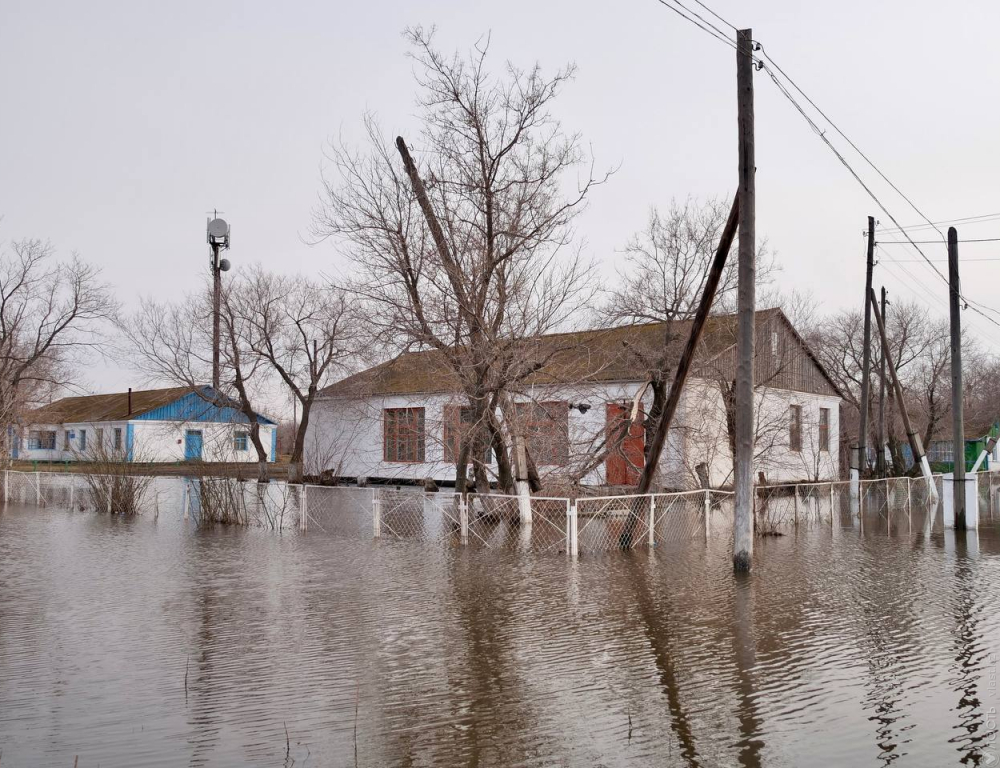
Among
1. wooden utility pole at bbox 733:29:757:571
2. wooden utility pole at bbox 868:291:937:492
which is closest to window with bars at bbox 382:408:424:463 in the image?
wooden utility pole at bbox 868:291:937:492

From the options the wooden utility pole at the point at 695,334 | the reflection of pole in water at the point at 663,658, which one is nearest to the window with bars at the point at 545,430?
→ the wooden utility pole at the point at 695,334

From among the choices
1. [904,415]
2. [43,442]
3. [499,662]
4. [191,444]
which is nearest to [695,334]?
[499,662]

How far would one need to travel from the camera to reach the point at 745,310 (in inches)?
443

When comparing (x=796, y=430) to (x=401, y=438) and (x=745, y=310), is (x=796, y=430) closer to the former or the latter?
(x=401, y=438)

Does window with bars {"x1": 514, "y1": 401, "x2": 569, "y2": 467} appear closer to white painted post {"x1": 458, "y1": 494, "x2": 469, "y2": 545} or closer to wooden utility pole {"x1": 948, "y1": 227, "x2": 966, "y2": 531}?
white painted post {"x1": 458, "y1": 494, "x2": 469, "y2": 545}

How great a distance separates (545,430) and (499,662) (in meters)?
11.3

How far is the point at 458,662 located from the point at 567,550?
6384 mm

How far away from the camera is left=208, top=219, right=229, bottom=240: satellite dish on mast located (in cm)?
3478

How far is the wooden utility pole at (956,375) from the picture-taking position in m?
16.5

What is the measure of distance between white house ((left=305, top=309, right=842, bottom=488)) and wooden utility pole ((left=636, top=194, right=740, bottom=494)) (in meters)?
2.49

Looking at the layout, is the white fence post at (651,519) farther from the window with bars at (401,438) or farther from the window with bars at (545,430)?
the window with bars at (401,438)

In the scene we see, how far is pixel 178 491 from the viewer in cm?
2512

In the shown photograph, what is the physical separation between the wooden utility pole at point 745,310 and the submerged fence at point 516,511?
208 centimetres

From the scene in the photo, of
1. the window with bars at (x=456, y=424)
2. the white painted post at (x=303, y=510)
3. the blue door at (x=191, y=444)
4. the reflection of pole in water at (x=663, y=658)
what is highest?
the window with bars at (x=456, y=424)
